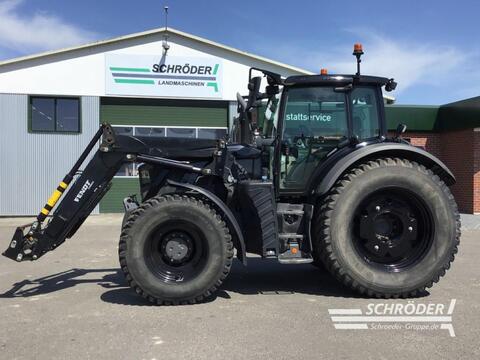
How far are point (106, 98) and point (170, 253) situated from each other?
12.0 m

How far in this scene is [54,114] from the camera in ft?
51.7

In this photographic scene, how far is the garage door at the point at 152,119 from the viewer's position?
16047 mm

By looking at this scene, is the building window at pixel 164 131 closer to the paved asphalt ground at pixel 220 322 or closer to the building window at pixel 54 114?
the building window at pixel 54 114

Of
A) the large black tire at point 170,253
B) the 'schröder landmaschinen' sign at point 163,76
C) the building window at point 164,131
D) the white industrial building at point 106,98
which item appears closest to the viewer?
the large black tire at point 170,253

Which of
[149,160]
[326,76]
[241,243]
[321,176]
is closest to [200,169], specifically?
[149,160]

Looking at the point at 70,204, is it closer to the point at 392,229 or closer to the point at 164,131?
the point at 392,229

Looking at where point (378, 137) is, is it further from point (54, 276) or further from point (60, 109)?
A: point (60, 109)

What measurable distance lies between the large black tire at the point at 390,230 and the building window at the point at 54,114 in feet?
41.2

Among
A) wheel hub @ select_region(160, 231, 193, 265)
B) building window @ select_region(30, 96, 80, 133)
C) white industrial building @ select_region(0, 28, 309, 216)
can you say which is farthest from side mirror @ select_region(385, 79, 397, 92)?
building window @ select_region(30, 96, 80, 133)

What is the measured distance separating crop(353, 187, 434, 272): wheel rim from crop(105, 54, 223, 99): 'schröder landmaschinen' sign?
38.0 feet

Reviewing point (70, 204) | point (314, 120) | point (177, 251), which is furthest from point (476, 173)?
point (70, 204)

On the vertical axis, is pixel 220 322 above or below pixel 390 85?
below

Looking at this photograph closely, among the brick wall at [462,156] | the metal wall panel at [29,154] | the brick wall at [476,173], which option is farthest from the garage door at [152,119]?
the brick wall at [476,173]

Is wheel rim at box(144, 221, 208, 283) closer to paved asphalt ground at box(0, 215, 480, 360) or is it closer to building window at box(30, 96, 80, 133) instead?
paved asphalt ground at box(0, 215, 480, 360)
